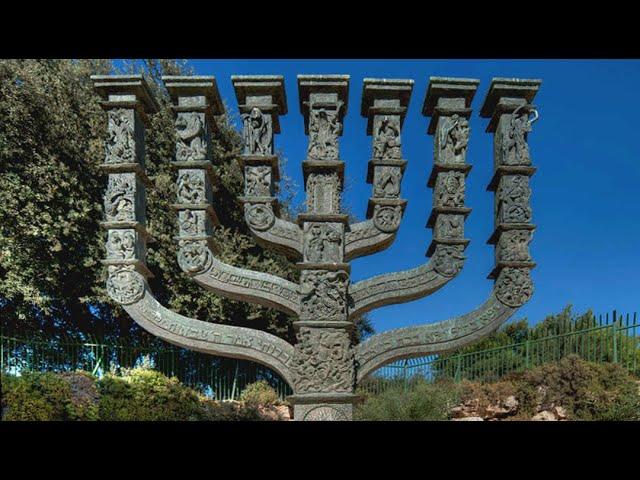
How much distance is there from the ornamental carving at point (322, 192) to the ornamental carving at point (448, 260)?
1.21 meters

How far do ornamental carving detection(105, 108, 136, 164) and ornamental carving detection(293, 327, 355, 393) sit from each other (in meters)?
2.84

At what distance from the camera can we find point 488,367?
13039 mm

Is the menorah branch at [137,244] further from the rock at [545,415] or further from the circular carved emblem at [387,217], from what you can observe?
the rock at [545,415]

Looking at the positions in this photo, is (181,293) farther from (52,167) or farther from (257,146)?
(257,146)

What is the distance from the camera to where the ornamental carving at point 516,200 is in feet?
24.6

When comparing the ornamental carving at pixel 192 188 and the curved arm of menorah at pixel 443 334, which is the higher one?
the ornamental carving at pixel 192 188

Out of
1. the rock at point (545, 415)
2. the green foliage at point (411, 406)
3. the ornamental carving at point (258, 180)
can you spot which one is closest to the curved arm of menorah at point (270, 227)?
the ornamental carving at point (258, 180)

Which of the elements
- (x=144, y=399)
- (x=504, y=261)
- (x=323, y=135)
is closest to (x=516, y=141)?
(x=504, y=261)

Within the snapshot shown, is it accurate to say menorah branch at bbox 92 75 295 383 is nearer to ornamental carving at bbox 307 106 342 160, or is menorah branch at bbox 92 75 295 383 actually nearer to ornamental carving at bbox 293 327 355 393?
ornamental carving at bbox 293 327 355 393

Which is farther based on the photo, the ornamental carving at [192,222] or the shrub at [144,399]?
the shrub at [144,399]

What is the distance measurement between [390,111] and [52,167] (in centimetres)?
841

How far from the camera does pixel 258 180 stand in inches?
295

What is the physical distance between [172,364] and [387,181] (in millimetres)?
7623

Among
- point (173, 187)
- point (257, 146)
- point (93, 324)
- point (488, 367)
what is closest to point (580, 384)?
point (488, 367)
